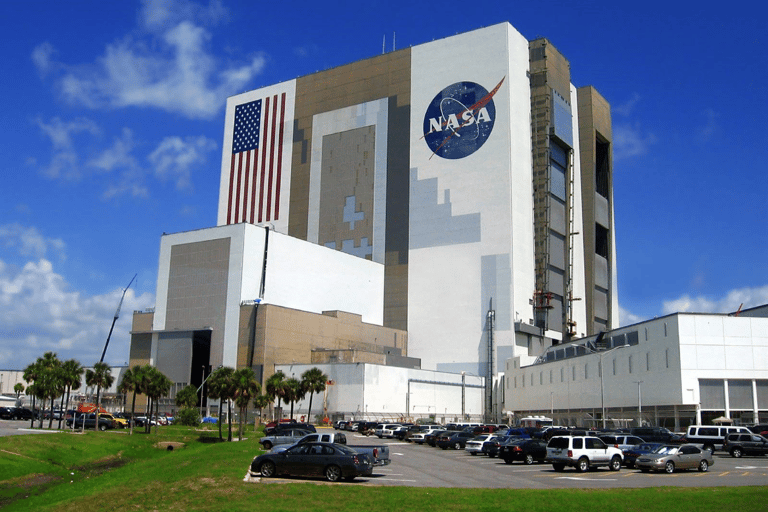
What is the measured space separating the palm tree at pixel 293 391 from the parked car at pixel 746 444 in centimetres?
5753

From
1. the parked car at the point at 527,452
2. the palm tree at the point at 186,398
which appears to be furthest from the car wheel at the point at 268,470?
the palm tree at the point at 186,398

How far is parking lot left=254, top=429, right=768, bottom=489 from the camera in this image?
33.1 m

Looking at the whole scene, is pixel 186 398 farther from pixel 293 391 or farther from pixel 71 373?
pixel 71 373

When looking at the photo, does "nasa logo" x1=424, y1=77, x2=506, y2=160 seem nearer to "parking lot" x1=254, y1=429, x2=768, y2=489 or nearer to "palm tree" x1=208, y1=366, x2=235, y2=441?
"palm tree" x1=208, y1=366, x2=235, y2=441

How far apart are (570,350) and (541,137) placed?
140ft

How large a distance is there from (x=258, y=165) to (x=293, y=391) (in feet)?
220

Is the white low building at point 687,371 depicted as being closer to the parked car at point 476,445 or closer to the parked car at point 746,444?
the parked car at point 746,444

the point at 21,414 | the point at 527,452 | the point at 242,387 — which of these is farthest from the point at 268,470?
the point at 21,414

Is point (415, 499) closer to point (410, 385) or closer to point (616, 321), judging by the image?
point (410, 385)

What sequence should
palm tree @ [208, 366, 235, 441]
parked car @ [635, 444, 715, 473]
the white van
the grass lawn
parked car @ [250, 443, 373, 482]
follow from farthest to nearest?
palm tree @ [208, 366, 235, 441], the white van, parked car @ [635, 444, 715, 473], parked car @ [250, 443, 373, 482], the grass lawn

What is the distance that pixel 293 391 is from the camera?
97.8 meters

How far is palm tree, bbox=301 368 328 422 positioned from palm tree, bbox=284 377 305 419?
Answer: 50.4 inches

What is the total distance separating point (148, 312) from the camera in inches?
4835

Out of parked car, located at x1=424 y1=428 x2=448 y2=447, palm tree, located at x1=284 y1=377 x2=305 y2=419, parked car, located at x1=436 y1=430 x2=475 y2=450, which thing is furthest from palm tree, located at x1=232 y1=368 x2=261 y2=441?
parked car, located at x1=436 y1=430 x2=475 y2=450
